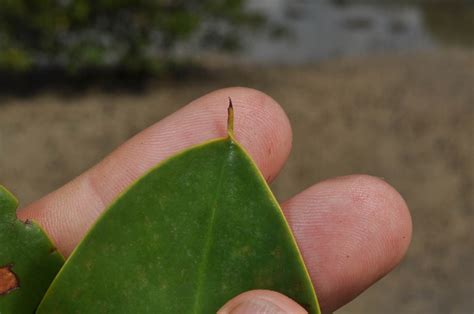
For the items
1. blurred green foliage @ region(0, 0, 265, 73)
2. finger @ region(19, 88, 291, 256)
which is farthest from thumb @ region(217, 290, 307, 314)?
blurred green foliage @ region(0, 0, 265, 73)

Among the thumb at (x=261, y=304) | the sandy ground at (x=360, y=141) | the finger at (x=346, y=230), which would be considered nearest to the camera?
the thumb at (x=261, y=304)

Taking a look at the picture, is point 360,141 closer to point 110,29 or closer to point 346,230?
point 110,29

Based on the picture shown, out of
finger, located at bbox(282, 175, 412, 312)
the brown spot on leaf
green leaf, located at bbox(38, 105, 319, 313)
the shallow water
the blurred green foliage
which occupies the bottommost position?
the shallow water

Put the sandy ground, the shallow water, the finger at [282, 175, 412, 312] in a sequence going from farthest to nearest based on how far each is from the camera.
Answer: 1. the shallow water
2. the sandy ground
3. the finger at [282, 175, 412, 312]

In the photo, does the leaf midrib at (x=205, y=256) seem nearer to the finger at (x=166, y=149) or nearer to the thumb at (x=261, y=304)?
the thumb at (x=261, y=304)

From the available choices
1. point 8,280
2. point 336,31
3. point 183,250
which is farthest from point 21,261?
point 336,31

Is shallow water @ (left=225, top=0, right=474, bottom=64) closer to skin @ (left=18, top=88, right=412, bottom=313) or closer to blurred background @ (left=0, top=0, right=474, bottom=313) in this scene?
blurred background @ (left=0, top=0, right=474, bottom=313)

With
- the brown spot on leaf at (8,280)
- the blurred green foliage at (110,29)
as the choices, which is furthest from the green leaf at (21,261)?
the blurred green foliage at (110,29)
